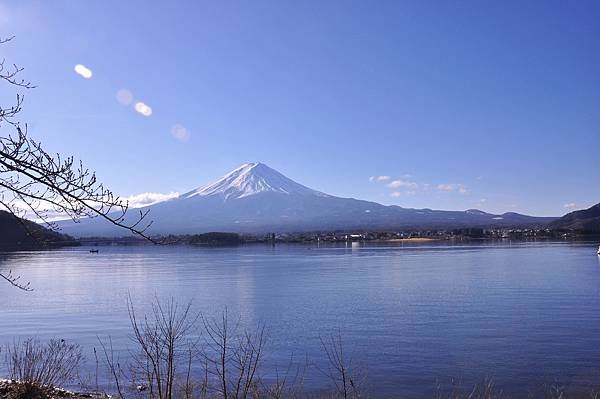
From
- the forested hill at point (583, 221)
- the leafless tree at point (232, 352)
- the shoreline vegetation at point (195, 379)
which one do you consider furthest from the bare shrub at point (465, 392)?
the forested hill at point (583, 221)

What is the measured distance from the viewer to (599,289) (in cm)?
2133

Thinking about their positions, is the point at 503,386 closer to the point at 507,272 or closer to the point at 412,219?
the point at 507,272

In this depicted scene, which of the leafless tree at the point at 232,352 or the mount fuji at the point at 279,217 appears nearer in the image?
the leafless tree at the point at 232,352

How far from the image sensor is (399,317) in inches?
619

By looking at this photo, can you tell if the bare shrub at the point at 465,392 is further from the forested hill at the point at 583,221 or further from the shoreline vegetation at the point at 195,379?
the forested hill at the point at 583,221

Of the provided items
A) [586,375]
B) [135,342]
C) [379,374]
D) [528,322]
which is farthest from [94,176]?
[528,322]

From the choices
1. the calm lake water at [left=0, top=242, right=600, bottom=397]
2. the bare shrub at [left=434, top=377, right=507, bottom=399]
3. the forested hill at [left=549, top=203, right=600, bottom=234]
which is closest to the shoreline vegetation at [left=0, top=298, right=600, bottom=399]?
the bare shrub at [left=434, top=377, right=507, bottom=399]

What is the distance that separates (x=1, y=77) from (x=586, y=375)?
9727mm

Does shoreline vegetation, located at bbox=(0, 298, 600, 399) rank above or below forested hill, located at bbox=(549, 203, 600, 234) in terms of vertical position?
below

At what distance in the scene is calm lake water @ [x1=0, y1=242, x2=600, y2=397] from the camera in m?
10.1

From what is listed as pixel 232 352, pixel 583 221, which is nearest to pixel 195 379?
pixel 232 352

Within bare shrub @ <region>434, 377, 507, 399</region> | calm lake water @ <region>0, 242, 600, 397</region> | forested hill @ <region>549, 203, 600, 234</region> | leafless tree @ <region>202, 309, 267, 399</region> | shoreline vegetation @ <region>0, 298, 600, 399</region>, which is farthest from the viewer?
forested hill @ <region>549, 203, 600, 234</region>

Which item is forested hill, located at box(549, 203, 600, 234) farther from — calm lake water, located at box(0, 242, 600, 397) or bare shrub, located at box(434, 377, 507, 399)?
bare shrub, located at box(434, 377, 507, 399)

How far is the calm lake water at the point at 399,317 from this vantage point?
1010 cm
